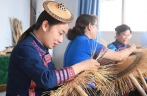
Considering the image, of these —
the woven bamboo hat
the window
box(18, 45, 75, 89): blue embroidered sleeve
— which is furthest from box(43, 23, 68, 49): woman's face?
the window

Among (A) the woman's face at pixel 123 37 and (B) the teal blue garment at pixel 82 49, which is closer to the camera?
(B) the teal blue garment at pixel 82 49

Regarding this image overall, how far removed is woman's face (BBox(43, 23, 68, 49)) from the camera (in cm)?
93

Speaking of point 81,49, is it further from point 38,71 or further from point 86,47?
point 38,71

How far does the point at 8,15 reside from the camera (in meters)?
3.30

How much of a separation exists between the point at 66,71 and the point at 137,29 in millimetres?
2609

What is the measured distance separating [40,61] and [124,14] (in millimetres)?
2761

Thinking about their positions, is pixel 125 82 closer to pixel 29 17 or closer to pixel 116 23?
pixel 116 23

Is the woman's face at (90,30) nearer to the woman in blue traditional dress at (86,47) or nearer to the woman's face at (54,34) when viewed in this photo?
the woman in blue traditional dress at (86,47)

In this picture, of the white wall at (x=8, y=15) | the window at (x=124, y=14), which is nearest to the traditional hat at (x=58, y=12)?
the window at (x=124, y=14)

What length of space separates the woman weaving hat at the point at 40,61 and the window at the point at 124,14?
2.37 m

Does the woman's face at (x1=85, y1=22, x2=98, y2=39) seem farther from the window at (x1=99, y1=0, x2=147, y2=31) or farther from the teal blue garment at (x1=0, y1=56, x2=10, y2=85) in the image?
the window at (x1=99, y1=0, x2=147, y2=31)

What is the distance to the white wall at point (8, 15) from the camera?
124 inches

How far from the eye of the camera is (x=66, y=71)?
825 mm

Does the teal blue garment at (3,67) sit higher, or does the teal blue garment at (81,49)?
the teal blue garment at (81,49)
